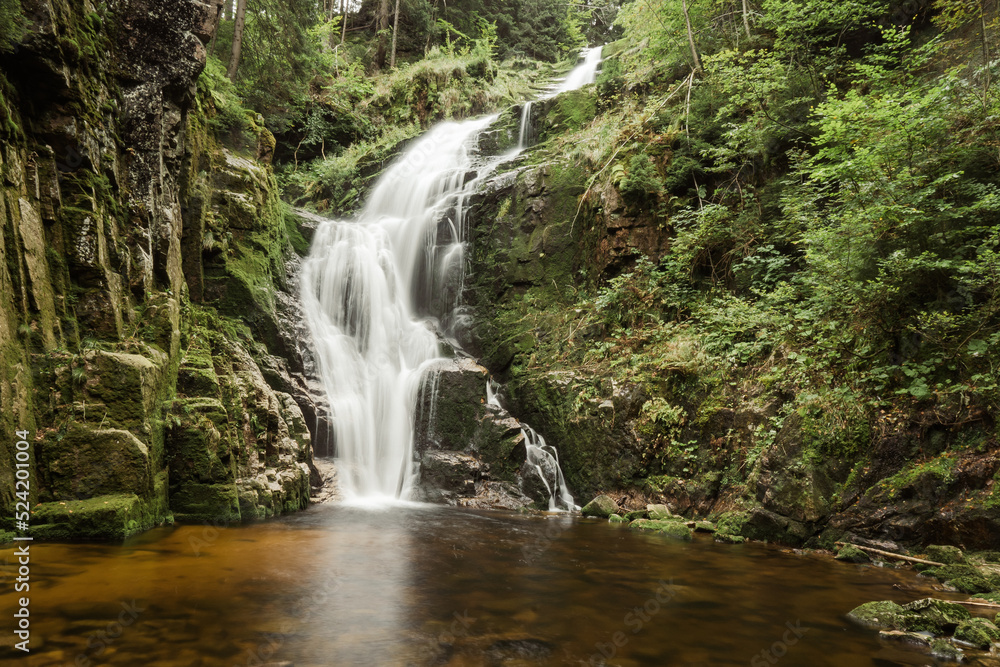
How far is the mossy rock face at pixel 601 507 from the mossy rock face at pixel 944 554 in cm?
413

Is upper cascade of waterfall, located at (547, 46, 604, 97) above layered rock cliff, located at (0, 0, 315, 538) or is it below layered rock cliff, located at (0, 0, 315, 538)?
above

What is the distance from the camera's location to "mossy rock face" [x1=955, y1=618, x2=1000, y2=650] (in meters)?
3.49

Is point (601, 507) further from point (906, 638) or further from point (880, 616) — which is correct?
point (906, 638)

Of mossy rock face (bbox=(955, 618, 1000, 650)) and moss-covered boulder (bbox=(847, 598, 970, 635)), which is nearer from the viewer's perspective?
mossy rock face (bbox=(955, 618, 1000, 650))

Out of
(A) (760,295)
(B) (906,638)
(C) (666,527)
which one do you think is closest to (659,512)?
(C) (666,527)

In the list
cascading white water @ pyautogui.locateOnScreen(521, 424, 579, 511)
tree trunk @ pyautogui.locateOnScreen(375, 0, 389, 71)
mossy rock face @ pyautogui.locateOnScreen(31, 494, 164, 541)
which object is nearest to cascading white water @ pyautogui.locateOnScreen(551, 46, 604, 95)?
tree trunk @ pyautogui.locateOnScreen(375, 0, 389, 71)

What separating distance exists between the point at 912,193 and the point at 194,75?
9.48 metres

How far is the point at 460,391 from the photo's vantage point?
1081 cm

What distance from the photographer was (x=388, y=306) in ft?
41.8

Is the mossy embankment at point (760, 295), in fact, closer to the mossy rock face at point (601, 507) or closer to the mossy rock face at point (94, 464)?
the mossy rock face at point (601, 507)

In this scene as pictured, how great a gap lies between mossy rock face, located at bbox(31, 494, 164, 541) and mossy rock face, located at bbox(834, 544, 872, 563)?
7.49m

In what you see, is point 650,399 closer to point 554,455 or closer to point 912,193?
point 554,455

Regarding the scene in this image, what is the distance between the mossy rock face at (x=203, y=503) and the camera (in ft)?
21.2

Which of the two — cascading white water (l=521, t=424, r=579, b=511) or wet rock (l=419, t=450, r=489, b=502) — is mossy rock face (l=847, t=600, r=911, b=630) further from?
wet rock (l=419, t=450, r=489, b=502)
